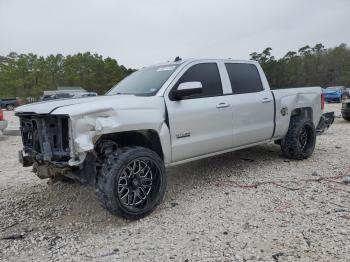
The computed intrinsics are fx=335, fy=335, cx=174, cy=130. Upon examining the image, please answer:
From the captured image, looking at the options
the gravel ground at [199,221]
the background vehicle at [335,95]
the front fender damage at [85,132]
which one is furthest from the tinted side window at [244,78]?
the background vehicle at [335,95]

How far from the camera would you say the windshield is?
14.7 feet

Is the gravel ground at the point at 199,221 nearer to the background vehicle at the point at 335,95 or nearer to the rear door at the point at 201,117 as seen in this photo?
the rear door at the point at 201,117

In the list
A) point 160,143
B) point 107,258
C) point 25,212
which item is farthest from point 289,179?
point 25,212

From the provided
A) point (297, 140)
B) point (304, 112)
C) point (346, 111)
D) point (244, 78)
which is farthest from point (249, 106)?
point (346, 111)

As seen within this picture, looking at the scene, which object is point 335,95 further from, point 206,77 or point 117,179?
point 117,179

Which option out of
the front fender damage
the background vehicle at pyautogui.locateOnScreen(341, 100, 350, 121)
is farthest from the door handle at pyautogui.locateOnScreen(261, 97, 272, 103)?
the background vehicle at pyautogui.locateOnScreen(341, 100, 350, 121)

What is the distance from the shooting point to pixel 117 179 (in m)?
3.62

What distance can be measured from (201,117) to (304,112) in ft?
10.1

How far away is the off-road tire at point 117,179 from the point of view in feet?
11.8

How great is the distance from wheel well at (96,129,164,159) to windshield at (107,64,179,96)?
0.53 m

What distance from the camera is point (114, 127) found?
142 inches

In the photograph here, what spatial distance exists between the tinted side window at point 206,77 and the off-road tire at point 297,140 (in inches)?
80.7

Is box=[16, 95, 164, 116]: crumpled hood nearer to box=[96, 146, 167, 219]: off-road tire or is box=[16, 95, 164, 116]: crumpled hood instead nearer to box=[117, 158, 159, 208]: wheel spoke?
box=[96, 146, 167, 219]: off-road tire

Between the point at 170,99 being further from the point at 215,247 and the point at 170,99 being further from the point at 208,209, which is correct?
the point at 215,247
